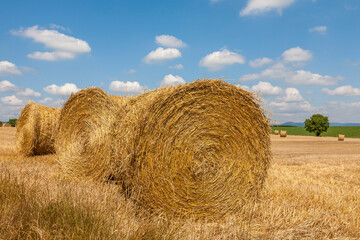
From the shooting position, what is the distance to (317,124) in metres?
59.6

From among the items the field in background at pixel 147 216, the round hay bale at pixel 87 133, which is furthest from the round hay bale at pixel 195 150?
the round hay bale at pixel 87 133

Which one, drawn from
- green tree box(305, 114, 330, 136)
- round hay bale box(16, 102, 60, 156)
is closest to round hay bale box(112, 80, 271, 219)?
round hay bale box(16, 102, 60, 156)

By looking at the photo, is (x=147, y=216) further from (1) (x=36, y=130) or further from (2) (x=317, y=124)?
(2) (x=317, y=124)

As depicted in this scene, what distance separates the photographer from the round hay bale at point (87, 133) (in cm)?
674

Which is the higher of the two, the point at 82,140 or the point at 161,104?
the point at 161,104

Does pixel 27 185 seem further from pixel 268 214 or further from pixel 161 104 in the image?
pixel 268 214

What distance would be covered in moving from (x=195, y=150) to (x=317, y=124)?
60843 millimetres

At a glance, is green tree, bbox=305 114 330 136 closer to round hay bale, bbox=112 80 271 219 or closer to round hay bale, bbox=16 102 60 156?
round hay bale, bbox=16 102 60 156

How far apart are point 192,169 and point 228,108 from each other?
127 centimetres

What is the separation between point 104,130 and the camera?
6938mm

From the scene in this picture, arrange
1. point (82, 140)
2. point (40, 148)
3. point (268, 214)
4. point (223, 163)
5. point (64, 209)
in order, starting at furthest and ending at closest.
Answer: point (40, 148) < point (82, 140) < point (223, 163) < point (268, 214) < point (64, 209)

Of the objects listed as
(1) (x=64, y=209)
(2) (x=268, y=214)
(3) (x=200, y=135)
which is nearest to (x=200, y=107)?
(3) (x=200, y=135)

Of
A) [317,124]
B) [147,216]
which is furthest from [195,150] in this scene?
[317,124]

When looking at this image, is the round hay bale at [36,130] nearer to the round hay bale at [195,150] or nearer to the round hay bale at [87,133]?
the round hay bale at [87,133]
